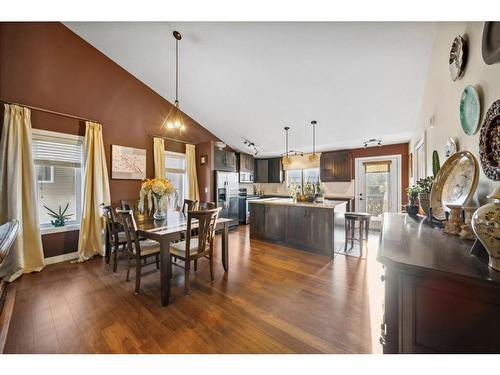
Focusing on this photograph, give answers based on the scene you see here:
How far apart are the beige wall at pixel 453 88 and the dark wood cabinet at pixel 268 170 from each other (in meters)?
4.23

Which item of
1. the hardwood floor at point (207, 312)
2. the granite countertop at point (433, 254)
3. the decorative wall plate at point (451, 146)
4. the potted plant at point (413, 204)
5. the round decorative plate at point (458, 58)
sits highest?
the round decorative plate at point (458, 58)

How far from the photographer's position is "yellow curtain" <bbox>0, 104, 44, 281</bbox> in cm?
255

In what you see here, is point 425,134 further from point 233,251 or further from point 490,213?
point 233,251

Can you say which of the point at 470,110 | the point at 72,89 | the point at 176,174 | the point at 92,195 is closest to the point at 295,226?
the point at 470,110

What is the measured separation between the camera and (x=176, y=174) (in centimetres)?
481

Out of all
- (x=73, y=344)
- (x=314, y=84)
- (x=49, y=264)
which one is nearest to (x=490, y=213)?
(x=73, y=344)

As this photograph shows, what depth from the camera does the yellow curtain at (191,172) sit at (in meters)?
4.90

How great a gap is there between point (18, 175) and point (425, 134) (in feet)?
18.6

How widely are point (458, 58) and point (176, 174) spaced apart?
4822 mm

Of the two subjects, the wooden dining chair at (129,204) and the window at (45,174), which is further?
the wooden dining chair at (129,204)

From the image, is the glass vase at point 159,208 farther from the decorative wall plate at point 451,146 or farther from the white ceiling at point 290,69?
the decorative wall plate at point 451,146

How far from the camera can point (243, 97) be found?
386 centimetres

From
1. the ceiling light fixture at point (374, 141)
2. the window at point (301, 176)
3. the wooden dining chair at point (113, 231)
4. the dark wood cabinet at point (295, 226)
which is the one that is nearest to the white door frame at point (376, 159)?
the ceiling light fixture at point (374, 141)
